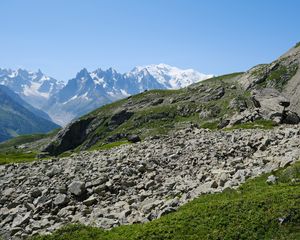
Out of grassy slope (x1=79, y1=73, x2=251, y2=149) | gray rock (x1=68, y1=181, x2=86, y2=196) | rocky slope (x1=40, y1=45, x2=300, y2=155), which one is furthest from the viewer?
grassy slope (x1=79, y1=73, x2=251, y2=149)

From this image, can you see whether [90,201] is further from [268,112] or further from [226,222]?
[268,112]

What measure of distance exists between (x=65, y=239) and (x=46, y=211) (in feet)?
25.3

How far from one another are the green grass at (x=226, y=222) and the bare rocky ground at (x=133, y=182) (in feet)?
6.46

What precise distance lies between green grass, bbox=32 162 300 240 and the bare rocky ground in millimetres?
1968

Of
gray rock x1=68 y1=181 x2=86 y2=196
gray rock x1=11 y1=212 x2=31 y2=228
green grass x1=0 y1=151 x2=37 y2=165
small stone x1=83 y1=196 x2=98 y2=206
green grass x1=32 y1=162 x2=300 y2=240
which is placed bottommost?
green grass x1=32 y1=162 x2=300 y2=240

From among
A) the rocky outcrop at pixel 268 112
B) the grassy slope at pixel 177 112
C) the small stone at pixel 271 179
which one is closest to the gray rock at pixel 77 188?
the small stone at pixel 271 179

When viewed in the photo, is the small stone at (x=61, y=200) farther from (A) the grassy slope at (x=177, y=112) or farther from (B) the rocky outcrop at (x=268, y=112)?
(A) the grassy slope at (x=177, y=112)

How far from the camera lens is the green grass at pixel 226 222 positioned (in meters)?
21.3

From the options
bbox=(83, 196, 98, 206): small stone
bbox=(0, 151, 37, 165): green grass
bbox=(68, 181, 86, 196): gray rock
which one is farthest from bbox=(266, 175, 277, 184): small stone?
bbox=(0, 151, 37, 165): green grass

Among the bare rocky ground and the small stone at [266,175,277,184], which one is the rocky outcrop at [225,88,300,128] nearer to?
the bare rocky ground

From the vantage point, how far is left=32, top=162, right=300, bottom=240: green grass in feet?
69.8

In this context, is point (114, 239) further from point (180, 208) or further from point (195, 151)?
point (195, 151)

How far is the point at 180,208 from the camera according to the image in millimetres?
25516

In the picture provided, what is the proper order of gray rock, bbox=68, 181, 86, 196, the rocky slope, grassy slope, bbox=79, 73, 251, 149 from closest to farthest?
gray rock, bbox=68, 181, 86, 196
the rocky slope
grassy slope, bbox=79, 73, 251, 149
